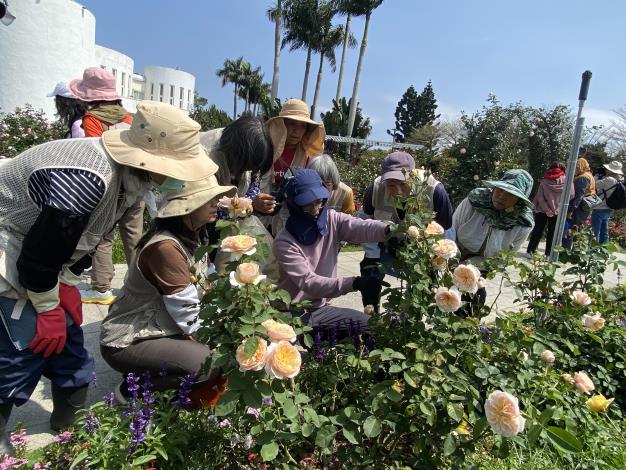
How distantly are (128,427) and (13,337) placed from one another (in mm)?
540

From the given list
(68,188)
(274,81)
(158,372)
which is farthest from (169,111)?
(274,81)

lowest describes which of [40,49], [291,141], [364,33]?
[291,141]

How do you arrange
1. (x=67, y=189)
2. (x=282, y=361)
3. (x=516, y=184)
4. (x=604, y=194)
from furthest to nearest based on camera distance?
(x=604, y=194) < (x=516, y=184) < (x=67, y=189) < (x=282, y=361)

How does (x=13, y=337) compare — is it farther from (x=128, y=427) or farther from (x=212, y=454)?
(x=212, y=454)

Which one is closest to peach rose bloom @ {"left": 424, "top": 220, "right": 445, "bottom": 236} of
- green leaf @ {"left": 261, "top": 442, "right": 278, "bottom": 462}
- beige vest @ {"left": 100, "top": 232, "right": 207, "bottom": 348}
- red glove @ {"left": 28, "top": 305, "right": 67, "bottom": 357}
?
green leaf @ {"left": 261, "top": 442, "right": 278, "bottom": 462}

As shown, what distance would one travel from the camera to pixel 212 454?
1.57 m

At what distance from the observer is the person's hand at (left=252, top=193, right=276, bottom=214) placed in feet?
8.36

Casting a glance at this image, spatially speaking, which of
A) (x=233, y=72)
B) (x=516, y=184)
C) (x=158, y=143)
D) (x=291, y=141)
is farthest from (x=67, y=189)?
(x=233, y=72)

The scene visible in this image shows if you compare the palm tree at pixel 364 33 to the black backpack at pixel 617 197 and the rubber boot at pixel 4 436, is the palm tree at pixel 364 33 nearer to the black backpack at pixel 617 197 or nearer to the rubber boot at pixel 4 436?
the black backpack at pixel 617 197

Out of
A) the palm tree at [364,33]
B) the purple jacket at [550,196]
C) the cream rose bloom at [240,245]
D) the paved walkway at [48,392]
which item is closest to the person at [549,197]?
the purple jacket at [550,196]

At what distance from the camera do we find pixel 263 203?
8.36 ft

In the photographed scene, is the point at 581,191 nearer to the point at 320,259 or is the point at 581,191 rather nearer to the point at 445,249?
the point at 320,259

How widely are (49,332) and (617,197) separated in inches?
335

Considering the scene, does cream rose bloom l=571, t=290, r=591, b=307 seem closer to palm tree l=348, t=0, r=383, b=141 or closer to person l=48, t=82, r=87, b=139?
person l=48, t=82, r=87, b=139
